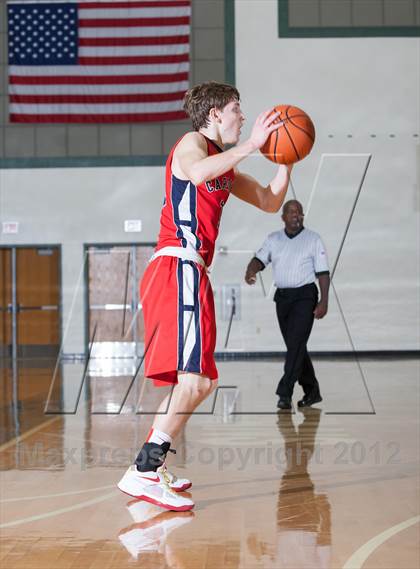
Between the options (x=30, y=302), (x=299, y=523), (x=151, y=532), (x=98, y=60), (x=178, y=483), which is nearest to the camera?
(x=151, y=532)

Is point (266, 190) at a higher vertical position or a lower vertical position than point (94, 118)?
lower

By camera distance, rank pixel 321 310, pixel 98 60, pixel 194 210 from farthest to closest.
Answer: pixel 98 60 → pixel 321 310 → pixel 194 210

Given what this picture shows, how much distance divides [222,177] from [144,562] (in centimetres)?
161

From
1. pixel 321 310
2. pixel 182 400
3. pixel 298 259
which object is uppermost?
pixel 298 259

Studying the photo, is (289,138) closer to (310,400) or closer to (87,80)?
(310,400)

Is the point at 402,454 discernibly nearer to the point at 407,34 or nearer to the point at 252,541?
the point at 252,541

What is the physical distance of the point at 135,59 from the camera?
15375 mm

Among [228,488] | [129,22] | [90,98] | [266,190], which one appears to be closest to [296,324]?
[228,488]

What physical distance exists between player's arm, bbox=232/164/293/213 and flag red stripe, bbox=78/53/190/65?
11.9 metres

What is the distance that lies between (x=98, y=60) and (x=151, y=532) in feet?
Answer: 43.3

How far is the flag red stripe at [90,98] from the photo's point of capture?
50.6 feet

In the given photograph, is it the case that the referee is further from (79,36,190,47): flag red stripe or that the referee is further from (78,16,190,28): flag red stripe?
(78,16,190,28): flag red stripe

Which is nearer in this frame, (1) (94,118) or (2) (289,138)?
(2) (289,138)

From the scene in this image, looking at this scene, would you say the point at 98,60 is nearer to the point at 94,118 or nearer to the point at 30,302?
the point at 94,118
